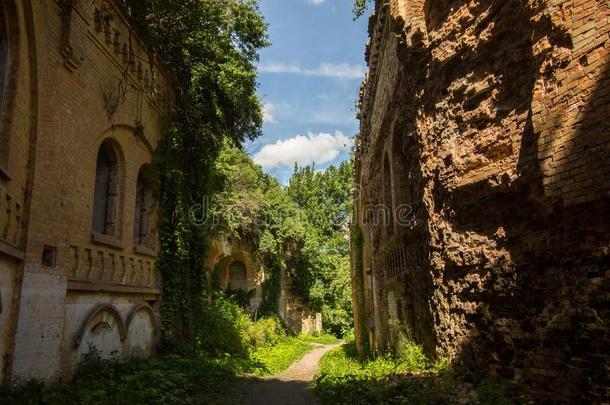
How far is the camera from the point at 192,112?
54.3 feet

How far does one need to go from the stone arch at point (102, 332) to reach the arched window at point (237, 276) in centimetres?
1647

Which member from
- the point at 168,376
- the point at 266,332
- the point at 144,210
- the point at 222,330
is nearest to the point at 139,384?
the point at 168,376

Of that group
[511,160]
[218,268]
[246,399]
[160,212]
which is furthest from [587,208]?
[218,268]

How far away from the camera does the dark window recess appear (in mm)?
8805

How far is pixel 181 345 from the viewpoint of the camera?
1473 cm

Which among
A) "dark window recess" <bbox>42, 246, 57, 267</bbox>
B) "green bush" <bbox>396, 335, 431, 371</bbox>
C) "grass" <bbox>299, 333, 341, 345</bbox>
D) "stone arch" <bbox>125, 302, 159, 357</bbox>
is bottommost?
"grass" <bbox>299, 333, 341, 345</bbox>

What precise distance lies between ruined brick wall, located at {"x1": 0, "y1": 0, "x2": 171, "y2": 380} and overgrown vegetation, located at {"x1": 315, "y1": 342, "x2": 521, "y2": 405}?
5387mm

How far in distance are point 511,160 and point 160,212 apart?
1106 cm

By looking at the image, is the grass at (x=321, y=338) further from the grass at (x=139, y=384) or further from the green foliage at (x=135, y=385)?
the green foliage at (x=135, y=385)

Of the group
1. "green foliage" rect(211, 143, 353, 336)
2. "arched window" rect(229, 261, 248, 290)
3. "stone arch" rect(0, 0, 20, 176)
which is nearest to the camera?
"stone arch" rect(0, 0, 20, 176)

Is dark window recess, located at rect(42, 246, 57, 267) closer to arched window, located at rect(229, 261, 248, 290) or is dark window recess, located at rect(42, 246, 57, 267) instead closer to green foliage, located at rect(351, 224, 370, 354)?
green foliage, located at rect(351, 224, 370, 354)

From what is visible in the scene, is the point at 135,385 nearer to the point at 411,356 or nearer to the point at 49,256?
the point at 49,256

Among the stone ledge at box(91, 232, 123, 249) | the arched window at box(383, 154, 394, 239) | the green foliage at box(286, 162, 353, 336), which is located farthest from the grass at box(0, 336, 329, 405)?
the green foliage at box(286, 162, 353, 336)

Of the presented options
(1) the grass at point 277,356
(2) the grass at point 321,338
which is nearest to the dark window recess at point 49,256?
(1) the grass at point 277,356
